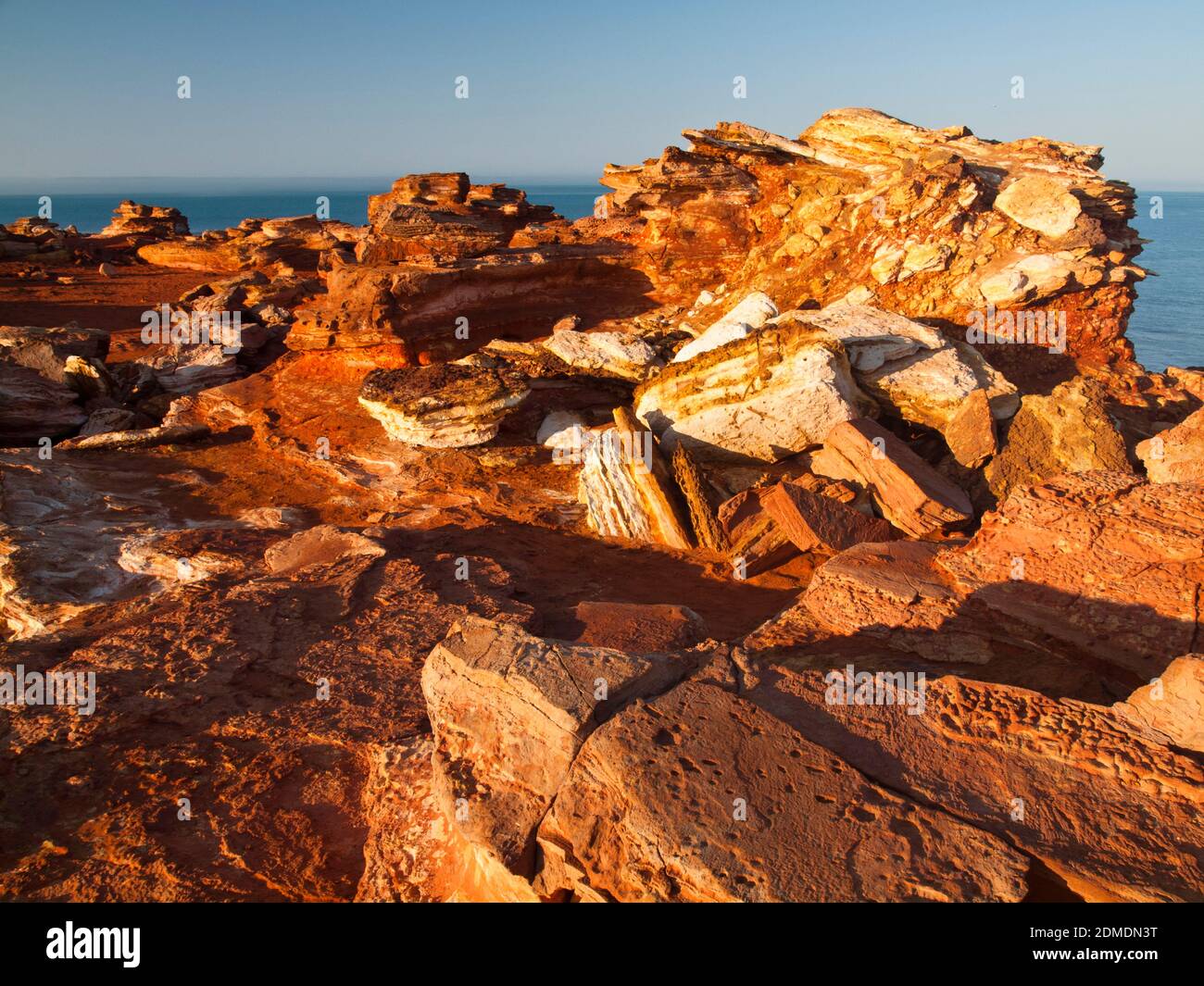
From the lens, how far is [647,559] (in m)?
6.39

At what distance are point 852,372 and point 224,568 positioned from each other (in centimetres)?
622

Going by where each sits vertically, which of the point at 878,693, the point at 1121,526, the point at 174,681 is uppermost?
the point at 1121,526

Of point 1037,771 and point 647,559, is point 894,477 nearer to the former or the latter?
point 647,559

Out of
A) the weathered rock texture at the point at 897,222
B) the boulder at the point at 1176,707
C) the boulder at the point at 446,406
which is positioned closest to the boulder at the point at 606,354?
the boulder at the point at 446,406

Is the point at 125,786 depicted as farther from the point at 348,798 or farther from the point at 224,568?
the point at 224,568

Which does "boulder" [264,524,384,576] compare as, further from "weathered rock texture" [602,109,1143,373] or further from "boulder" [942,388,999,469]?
"weathered rock texture" [602,109,1143,373]

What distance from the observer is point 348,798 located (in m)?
3.27

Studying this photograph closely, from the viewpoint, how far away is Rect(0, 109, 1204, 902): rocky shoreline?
249cm

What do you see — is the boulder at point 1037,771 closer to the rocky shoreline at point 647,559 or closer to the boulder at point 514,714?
the rocky shoreline at point 647,559

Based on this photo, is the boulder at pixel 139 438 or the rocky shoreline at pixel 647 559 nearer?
the rocky shoreline at pixel 647 559

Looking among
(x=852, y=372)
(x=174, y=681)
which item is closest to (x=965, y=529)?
(x=852, y=372)

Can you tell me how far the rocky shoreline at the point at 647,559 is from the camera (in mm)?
2494

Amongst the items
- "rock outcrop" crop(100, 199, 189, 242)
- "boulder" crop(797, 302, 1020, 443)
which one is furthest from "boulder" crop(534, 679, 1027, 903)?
"rock outcrop" crop(100, 199, 189, 242)

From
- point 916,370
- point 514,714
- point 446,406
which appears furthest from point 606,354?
point 514,714
